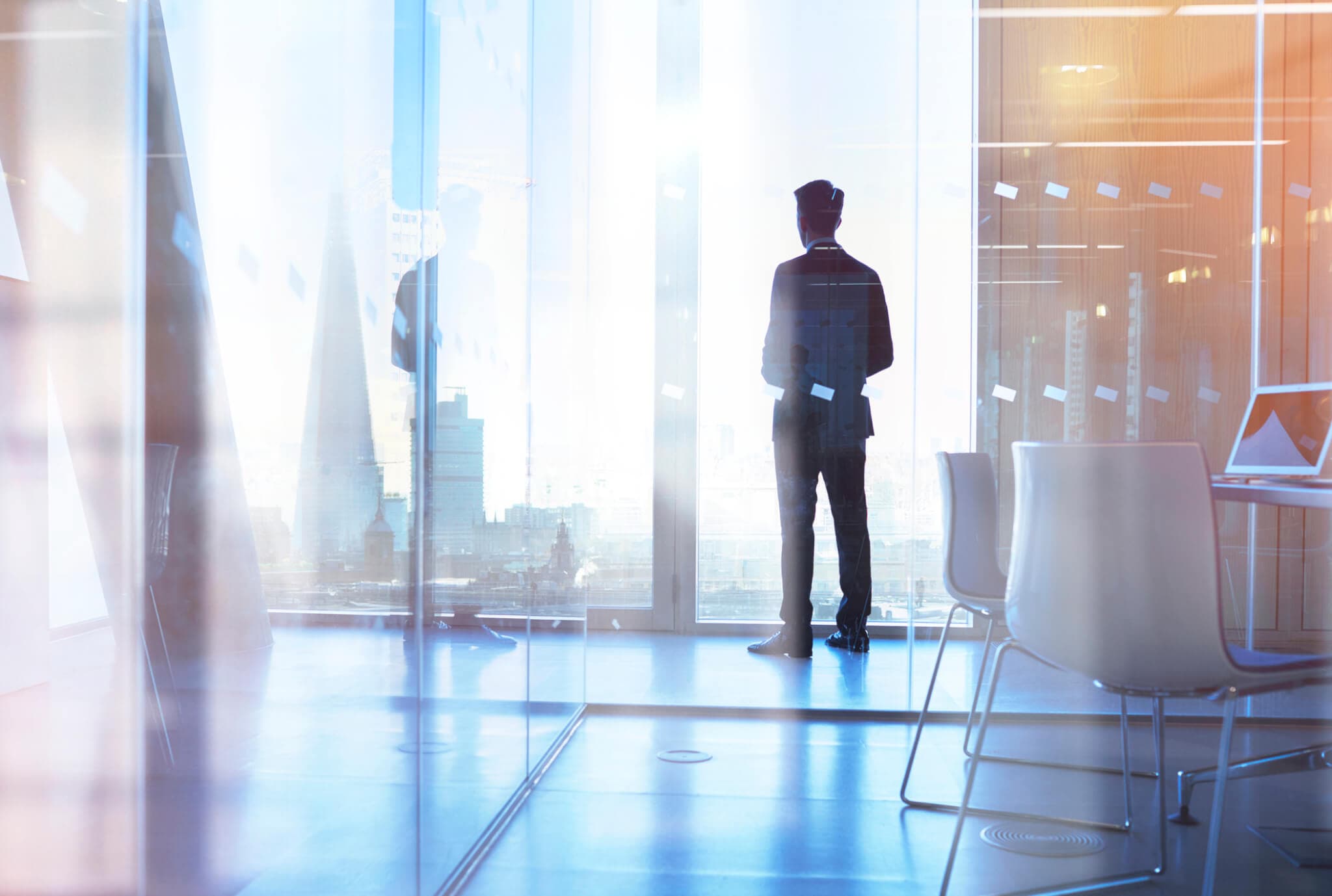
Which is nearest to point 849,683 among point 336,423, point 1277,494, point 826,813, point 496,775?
point 826,813

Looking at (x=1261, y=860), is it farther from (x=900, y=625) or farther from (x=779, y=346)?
(x=779, y=346)

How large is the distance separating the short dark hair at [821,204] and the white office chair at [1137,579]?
2344 mm

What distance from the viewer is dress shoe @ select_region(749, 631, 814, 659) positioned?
4.02 m

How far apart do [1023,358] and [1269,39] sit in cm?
184

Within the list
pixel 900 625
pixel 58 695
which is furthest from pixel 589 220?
pixel 58 695

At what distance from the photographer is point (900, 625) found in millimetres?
3844

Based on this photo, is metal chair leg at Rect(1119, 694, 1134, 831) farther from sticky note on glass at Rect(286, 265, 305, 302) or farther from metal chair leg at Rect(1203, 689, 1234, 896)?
sticky note on glass at Rect(286, 265, 305, 302)

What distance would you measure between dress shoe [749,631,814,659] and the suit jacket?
33.8 inches

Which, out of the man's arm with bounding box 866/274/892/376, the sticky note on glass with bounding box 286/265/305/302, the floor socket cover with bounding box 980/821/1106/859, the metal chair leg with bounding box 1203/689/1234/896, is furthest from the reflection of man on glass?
the sticky note on glass with bounding box 286/265/305/302

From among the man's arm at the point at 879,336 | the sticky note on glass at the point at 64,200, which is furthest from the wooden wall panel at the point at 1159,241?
the sticky note on glass at the point at 64,200

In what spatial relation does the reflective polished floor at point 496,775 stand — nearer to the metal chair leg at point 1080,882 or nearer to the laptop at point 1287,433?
the metal chair leg at point 1080,882

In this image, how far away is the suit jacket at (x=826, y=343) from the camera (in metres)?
3.82

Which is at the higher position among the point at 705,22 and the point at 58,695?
the point at 705,22

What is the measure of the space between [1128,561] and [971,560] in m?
0.96
